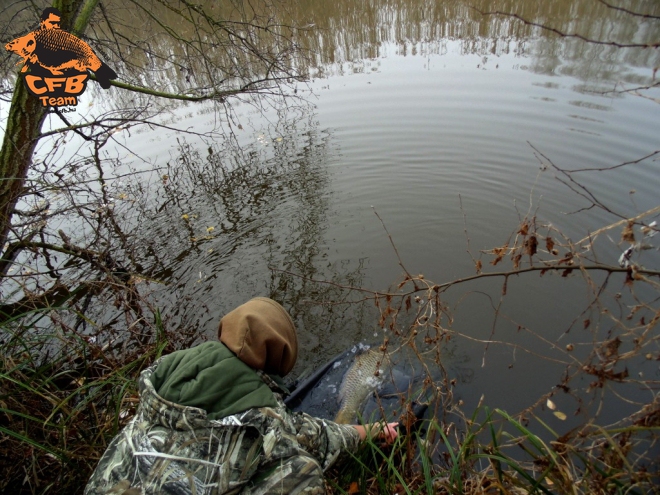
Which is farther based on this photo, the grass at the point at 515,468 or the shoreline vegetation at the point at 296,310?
the shoreline vegetation at the point at 296,310

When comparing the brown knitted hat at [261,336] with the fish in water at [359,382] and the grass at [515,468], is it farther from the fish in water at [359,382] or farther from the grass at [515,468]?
the fish in water at [359,382]

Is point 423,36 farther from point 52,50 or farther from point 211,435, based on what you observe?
point 211,435

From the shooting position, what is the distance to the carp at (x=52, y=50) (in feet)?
13.4

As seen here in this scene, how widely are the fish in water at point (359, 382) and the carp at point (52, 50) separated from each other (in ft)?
13.0

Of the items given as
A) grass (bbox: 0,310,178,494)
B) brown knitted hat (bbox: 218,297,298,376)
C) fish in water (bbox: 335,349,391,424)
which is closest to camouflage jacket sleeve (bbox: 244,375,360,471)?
brown knitted hat (bbox: 218,297,298,376)

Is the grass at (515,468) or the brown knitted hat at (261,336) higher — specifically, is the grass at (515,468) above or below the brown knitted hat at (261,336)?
below

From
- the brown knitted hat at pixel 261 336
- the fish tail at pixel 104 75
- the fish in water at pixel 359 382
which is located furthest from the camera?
the fish tail at pixel 104 75

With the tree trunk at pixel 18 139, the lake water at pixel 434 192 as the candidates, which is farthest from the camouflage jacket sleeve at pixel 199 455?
the tree trunk at pixel 18 139

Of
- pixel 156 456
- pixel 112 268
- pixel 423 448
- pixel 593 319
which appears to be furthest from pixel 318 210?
pixel 156 456

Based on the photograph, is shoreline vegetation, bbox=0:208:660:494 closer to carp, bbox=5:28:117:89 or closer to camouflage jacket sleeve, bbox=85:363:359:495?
camouflage jacket sleeve, bbox=85:363:359:495

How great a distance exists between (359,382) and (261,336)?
6.25ft

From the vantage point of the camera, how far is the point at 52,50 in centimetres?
423

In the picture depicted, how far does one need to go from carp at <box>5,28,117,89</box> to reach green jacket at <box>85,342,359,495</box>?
388 cm

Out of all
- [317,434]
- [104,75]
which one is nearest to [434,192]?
[104,75]
